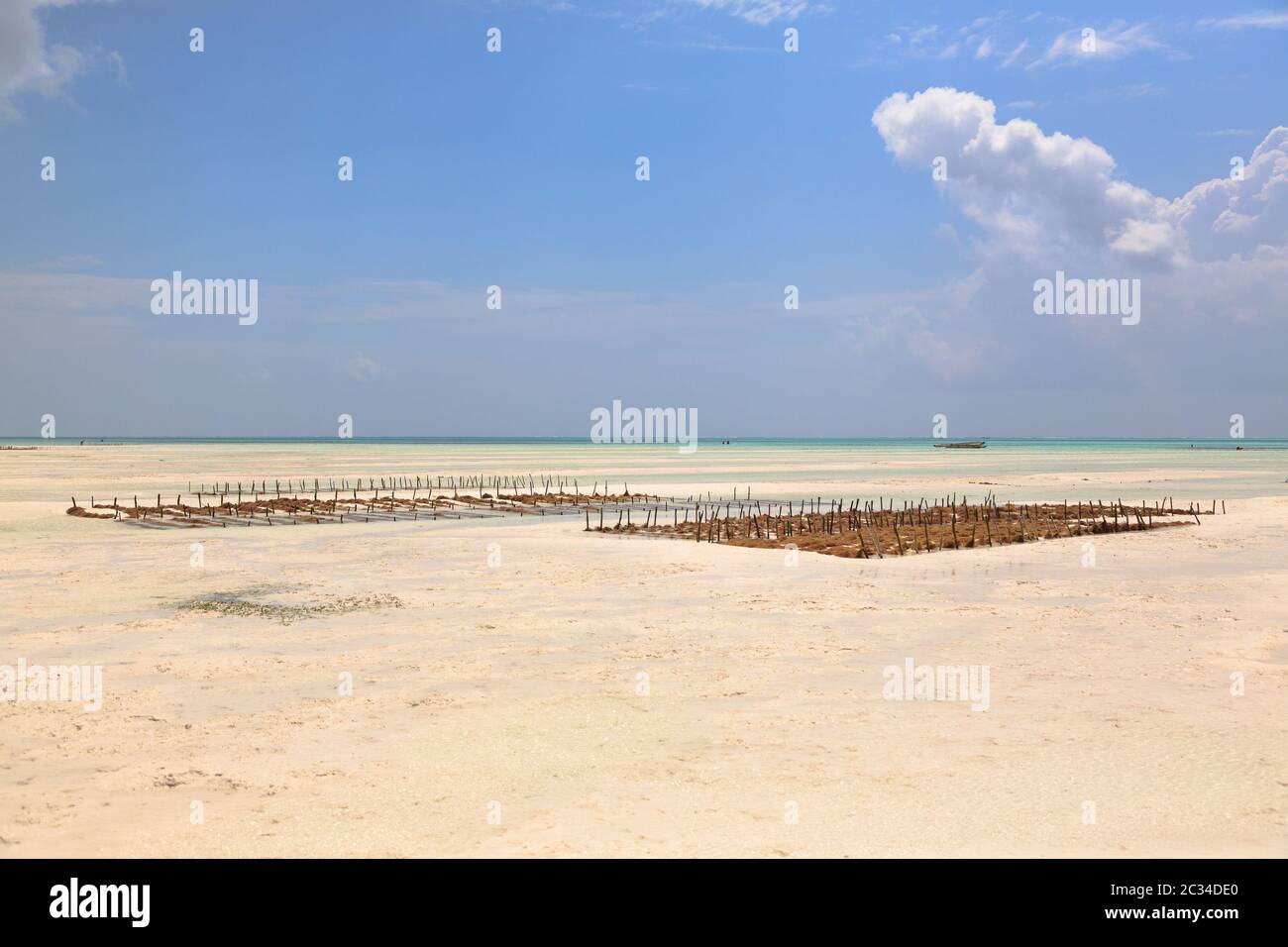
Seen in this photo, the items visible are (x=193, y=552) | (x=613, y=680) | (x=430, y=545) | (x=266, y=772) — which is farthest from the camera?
(x=430, y=545)

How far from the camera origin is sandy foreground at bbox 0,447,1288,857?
6.95m

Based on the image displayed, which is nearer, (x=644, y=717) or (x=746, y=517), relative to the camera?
(x=644, y=717)

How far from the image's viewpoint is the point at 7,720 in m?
9.74

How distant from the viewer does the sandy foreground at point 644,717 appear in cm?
695

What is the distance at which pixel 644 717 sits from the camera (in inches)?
390

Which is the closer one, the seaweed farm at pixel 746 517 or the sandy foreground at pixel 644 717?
the sandy foreground at pixel 644 717

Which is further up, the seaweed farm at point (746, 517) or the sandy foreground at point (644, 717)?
the seaweed farm at point (746, 517)

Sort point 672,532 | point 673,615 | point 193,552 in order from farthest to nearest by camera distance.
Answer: point 672,532 < point 193,552 < point 673,615

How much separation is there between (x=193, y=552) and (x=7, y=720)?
15.6 meters

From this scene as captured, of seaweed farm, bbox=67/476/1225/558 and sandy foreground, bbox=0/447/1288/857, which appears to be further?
seaweed farm, bbox=67/476/1225/558

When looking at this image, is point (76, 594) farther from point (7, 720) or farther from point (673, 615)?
point (673, 615)

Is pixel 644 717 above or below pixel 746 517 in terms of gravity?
below

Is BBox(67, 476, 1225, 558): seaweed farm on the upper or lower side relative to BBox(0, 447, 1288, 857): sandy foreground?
upper
